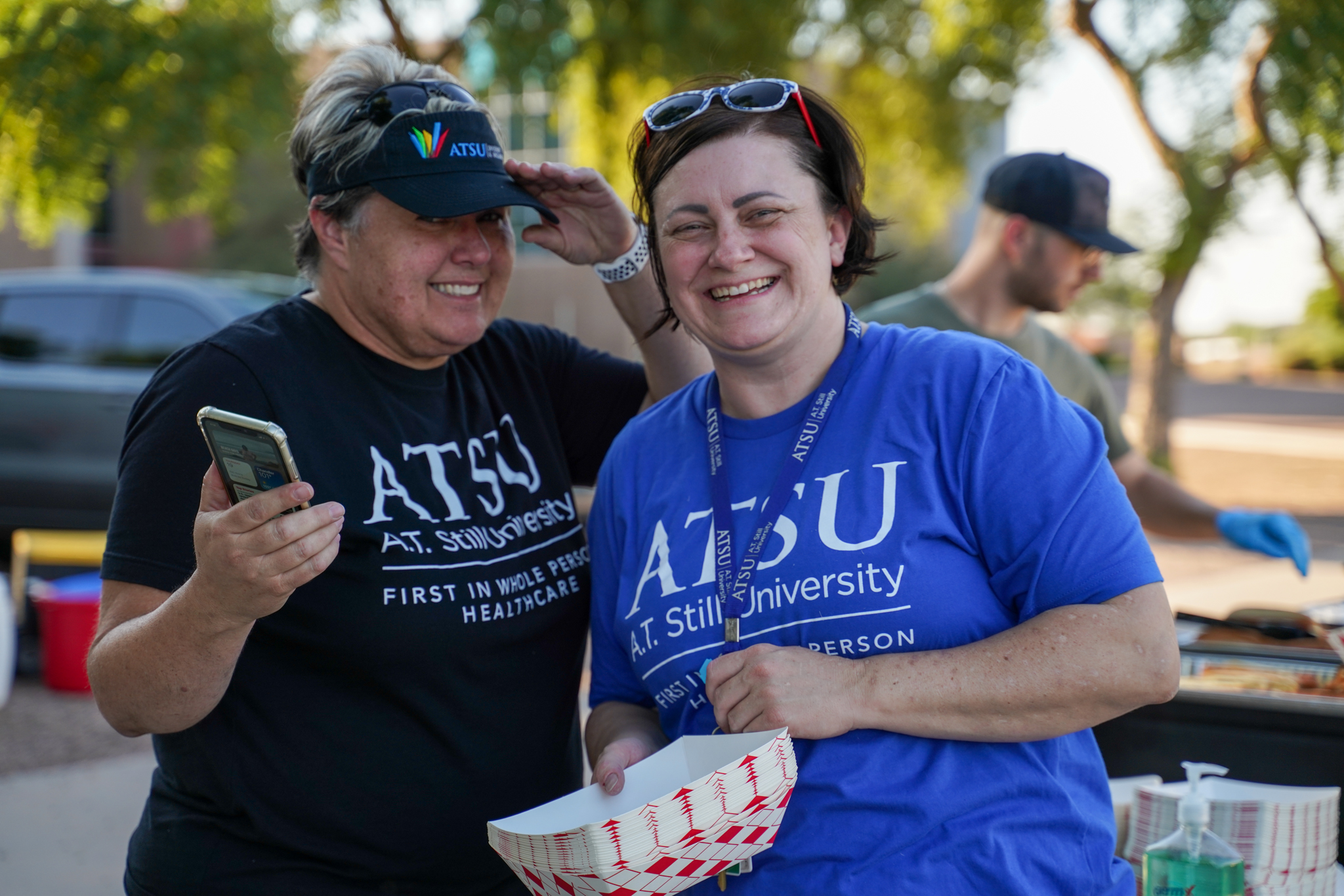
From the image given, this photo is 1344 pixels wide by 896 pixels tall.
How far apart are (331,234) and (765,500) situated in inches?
40.2

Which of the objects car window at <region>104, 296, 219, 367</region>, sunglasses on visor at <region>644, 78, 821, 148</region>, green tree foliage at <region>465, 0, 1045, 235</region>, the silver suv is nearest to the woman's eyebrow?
sunglasses on visor at <region>644, 78, 821, 148</region>

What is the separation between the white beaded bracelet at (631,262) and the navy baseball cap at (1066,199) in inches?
66.6

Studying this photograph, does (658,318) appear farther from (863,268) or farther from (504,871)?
(504,871)

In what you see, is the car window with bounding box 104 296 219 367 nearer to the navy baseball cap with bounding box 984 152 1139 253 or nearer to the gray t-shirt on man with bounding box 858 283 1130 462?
the gray t-shirt on man with bounding box 858 283 1130 462

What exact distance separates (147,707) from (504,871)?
75 centimetres

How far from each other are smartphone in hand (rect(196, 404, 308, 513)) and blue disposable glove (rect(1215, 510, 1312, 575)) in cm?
272

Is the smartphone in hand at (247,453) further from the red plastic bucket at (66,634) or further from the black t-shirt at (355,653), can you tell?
the red plastic bucket at (66,634)

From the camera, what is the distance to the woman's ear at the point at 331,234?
216 cm

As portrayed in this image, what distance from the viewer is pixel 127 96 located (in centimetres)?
699

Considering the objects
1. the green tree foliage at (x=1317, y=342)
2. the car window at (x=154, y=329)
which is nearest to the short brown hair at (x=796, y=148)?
the car window at (x=154, y=329)

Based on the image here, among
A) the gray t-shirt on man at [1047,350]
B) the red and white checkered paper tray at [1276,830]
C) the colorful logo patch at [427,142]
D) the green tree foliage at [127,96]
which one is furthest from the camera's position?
the green tree foliage at [127,96]

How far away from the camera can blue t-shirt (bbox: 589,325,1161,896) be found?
160 centimetres

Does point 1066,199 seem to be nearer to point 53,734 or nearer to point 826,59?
point 53,734

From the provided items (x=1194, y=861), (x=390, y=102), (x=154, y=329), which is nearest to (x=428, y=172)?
(x=390, y=102)
